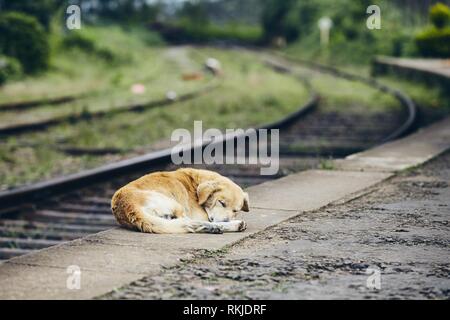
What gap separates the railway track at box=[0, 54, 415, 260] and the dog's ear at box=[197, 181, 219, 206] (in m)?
1.50

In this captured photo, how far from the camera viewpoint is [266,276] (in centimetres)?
428

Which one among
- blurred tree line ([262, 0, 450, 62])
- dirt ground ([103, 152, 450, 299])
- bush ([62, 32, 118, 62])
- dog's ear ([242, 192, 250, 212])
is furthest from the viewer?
bush ([62, 32, 118, 62])

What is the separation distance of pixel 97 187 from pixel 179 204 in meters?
3.01

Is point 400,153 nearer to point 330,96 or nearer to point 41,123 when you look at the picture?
point 41,123

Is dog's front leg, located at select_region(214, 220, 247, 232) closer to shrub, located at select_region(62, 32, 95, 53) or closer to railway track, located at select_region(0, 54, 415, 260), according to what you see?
railway track, located at select_region(0, 54, 415, 260)

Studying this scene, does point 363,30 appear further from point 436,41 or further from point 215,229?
point 215,229

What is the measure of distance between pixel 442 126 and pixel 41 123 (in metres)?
5.63

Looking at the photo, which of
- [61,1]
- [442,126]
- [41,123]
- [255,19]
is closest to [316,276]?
[442,126]

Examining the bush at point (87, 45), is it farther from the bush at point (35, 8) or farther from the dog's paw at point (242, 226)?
the dog's paw at point (242, 226)

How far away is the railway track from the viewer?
6.80 metres

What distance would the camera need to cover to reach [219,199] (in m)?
5.39

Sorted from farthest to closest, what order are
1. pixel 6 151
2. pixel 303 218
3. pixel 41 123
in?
pixel 41 123 → pixel 6 151 → pixel 303 218

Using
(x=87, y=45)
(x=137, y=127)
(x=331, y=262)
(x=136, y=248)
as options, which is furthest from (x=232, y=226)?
(x=87, y=45)

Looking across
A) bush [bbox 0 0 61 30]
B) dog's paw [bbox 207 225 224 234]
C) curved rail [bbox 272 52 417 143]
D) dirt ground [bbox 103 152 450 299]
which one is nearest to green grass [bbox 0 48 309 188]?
curved rail [bbox 272 52 417 143]
